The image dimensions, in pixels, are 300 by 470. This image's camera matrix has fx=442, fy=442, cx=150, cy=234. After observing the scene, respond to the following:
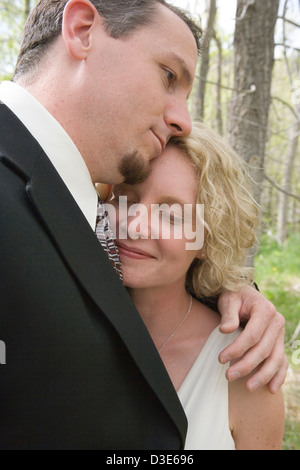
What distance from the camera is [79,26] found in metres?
1.51

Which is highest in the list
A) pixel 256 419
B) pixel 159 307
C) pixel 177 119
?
pixel 177 119

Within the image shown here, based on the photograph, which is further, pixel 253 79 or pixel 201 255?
pixel 253 79

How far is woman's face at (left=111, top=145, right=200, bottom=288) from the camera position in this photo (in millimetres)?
1707

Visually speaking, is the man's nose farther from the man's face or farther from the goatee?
the goatee

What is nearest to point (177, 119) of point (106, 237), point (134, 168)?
point (134, 168)

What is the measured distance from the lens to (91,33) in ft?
4.91

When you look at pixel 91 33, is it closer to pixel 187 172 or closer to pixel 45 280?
pixel 187 172

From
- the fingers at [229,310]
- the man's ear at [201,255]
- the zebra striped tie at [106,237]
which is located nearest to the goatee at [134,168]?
the zebra striped tie at [106,237]

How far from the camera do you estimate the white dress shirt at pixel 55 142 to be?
51.1 inches

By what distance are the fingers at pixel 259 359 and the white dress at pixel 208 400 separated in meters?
0.11

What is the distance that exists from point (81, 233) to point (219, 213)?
0.82 meters

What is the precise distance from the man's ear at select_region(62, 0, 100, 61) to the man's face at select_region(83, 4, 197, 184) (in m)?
0.05

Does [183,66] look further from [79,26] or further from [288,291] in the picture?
[288,291]

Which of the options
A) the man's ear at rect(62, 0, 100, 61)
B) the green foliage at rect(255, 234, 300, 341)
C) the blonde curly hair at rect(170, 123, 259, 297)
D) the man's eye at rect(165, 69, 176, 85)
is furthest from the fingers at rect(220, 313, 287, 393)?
the green foliage at rect(255, 234, 300, 341)
